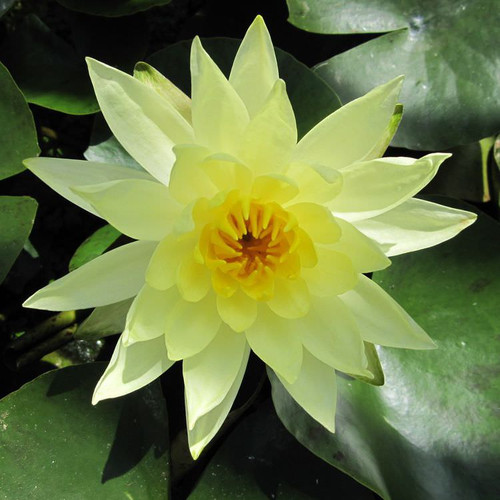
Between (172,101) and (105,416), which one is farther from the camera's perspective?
(105,416)

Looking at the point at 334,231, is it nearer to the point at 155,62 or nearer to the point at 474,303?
the point at 474,303

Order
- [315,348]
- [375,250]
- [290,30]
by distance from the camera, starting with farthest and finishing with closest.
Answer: [290,30] < [315,348] < [375,250]

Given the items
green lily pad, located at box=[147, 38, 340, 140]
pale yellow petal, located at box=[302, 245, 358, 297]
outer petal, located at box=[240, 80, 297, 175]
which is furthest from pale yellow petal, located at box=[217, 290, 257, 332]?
green lily pad, located at box=[147, 38, 340, 140]

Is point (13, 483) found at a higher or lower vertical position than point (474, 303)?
higher

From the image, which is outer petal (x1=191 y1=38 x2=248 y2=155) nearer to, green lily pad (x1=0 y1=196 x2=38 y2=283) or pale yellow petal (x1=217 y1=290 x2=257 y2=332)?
pale yellow petal (x1=217 y1=290 x2=257 y2=332)

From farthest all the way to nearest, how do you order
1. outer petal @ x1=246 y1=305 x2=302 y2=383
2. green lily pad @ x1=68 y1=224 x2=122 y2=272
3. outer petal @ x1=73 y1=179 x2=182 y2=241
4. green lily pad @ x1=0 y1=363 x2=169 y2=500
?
green lily pad @ x1=68 y1=224 x2=122 y2=272 → green lily pad @ x1=0 y1=363 x2=169 y2=500 → outer petal @ x1=246 y1=305 x2=302 y2=383 → outer petal @ x1=73 y1=179 x2=182 y2=241

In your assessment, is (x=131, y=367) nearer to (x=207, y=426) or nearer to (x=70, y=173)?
(x=207, y=426)

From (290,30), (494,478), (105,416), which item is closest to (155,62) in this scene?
(290,30)
